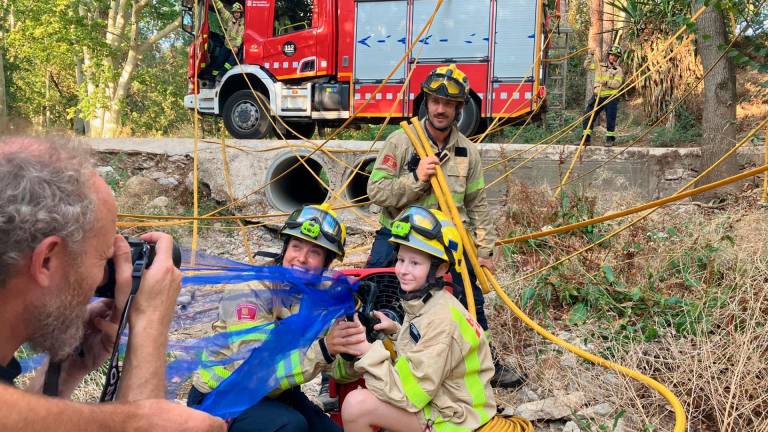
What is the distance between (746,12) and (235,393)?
3.93m

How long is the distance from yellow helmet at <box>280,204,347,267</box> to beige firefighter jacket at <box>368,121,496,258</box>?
0.83m

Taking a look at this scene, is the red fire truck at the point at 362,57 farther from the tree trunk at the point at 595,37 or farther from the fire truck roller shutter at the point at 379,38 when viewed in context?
the tree trunk at the point at 595,37

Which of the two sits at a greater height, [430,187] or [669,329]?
[430,187]

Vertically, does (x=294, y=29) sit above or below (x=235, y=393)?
above

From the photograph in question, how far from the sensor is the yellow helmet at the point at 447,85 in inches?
Answer: 136

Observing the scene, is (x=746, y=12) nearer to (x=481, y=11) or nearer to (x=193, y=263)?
(x=193, y=263)

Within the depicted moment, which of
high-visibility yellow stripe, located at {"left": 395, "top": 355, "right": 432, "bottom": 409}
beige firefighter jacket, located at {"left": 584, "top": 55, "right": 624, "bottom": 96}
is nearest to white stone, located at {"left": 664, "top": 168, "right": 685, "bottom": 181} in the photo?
beige firefighter jacket, located at {"left": 584, "top": 55, "right": 624, "bottom": 96}

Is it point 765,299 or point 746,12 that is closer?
point 765,299

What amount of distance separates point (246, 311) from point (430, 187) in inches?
67.6

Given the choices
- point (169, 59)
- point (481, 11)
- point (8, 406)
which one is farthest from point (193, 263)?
point (169, 59)

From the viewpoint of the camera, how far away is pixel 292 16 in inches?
418

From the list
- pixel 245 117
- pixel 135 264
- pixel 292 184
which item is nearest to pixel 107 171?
pixel 245 117

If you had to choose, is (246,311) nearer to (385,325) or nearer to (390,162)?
(385,325)

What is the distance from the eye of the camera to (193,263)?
77.6 inches
